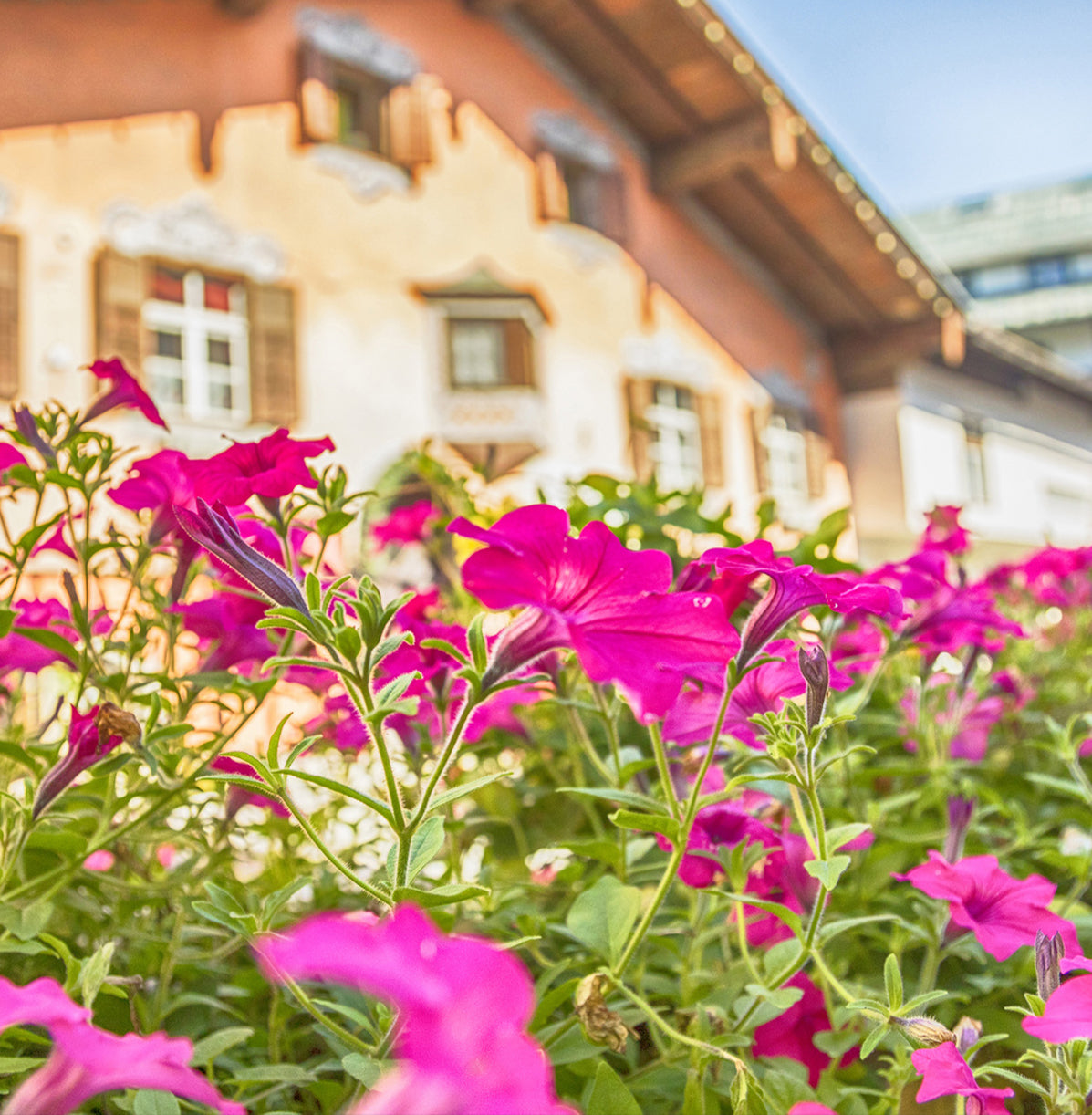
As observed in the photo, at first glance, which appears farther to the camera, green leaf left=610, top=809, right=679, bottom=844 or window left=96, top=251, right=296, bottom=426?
window left=96, top=251, right=296, bottom=426

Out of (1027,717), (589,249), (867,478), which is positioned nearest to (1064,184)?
(867,478)

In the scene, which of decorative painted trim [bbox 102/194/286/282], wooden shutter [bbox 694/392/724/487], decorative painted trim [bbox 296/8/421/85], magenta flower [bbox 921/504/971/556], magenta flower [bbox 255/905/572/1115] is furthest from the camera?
wooden shutter [bbox 694/392/724/487]

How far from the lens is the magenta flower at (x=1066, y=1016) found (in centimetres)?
47

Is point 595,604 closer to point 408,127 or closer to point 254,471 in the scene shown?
point 254,471

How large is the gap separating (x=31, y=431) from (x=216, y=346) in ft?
19.4

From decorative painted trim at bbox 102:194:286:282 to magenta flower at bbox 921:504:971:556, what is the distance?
555cm

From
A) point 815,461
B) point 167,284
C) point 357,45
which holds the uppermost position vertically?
point 357,45

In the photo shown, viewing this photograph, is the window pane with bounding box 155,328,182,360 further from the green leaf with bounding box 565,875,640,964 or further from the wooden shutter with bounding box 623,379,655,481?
the green leaf with bounding box 565,875,640,964

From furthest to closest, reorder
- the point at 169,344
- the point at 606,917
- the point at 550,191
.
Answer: the point at 550,191, the point at 169,344, the point at 606,917

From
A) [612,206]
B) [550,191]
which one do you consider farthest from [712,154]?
[550,191]

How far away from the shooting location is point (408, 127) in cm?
757

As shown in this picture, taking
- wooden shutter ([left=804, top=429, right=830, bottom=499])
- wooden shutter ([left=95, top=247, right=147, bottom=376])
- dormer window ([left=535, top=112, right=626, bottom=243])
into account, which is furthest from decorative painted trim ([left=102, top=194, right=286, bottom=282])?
wooden shutter ([left=804, top=429, right=830, bottom=499])

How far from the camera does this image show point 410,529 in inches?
61.9

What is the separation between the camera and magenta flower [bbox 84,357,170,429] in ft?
3.01
